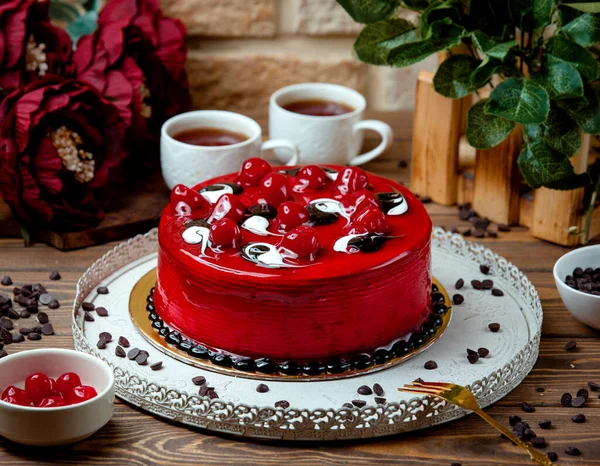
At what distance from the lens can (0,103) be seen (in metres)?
1.66

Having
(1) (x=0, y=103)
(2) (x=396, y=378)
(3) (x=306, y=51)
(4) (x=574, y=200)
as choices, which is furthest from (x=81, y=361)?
(3) (x=306, y=51)

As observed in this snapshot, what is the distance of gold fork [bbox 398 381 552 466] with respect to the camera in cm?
113

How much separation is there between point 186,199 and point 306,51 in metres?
0.99

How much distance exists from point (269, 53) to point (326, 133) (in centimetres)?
49

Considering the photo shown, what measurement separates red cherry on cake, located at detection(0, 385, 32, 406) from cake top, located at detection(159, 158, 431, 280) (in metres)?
0.28

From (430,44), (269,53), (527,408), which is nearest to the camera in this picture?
(527,408)

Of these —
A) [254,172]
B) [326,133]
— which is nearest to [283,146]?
[326,133]

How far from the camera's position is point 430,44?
155cm

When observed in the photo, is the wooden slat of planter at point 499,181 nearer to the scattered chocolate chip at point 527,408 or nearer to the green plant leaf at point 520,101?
the green plant leaf at point 520,101

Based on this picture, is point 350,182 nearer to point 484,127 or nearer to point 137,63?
point 484,127

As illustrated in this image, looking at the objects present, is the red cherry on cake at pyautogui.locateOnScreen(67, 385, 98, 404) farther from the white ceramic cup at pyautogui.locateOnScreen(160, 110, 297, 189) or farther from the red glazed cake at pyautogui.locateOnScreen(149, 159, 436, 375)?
the white ceramic cup at pyautogui.locateOnScreen(160, 110, 297, 189)

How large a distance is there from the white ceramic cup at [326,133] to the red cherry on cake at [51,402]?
898 mm

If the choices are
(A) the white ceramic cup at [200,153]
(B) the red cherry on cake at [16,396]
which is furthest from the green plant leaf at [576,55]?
(B) the red cherry on cake at [16,396]

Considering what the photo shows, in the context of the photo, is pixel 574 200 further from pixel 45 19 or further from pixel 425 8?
pixel 45 19
